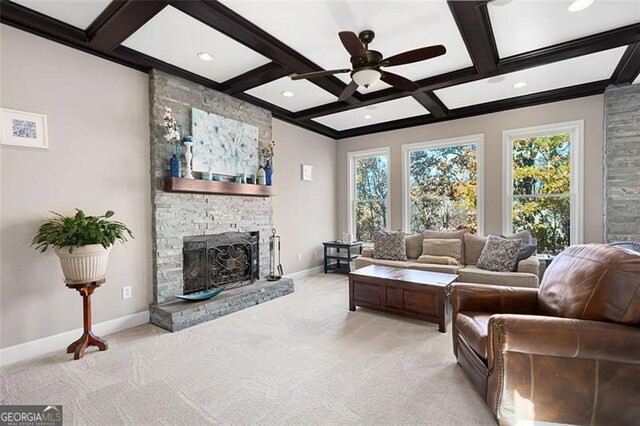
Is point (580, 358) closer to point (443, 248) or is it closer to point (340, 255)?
point (443, 248)

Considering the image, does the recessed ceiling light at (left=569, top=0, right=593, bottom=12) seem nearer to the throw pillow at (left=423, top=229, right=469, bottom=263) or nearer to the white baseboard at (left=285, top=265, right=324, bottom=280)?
the throw pillow at (left=423, top=229, right=469, bottom=263)

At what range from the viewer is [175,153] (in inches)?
136

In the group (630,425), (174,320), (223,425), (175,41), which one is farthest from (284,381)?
(175,41)

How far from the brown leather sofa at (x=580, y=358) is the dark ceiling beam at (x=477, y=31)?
197cm

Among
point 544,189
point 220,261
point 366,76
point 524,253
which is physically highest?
point 366,76

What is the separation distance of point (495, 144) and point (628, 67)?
1597 millimetres

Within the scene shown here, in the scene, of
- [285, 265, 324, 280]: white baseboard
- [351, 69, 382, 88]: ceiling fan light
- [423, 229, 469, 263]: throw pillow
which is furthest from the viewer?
[285, 265, 324, 280]: white baseboard

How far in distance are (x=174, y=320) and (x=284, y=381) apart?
1514 millimetres

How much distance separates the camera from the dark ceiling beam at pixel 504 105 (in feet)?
12.7

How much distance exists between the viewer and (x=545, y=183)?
4312 mm

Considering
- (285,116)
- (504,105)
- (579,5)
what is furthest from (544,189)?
(285,116)

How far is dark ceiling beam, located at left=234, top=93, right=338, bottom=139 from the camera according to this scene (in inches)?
169

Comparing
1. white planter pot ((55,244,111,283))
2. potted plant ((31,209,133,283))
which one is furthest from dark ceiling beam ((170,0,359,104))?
white planter pot ((55,244,111,283))

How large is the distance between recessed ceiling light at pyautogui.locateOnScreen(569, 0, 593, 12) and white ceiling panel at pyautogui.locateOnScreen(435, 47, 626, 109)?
1060 mm
